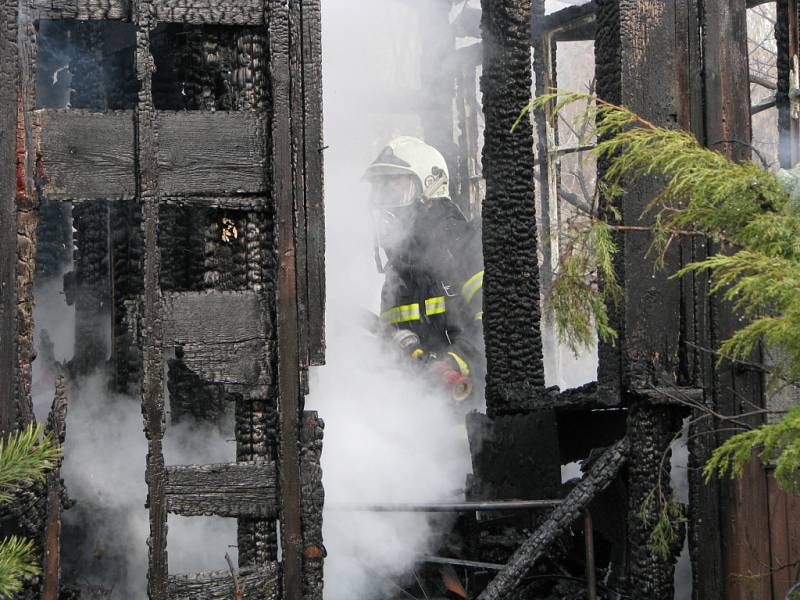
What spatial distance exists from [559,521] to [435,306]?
13.8 ft

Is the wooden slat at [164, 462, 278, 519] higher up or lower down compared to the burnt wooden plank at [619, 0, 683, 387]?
lower down

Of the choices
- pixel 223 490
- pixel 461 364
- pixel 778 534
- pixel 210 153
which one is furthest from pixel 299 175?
pixel 461 364

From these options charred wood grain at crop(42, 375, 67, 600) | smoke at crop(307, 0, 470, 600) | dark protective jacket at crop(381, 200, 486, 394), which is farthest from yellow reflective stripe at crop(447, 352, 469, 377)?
charred wood grain at crop(42, 375, 67, 600)

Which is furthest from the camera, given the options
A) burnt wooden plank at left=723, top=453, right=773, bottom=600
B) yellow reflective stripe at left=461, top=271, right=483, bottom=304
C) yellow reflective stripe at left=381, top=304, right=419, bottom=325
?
yellow reflective stripe at left=381, top=304, right=419, bottom=325

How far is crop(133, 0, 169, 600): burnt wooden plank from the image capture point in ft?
15.5

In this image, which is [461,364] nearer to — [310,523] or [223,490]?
[310,523]

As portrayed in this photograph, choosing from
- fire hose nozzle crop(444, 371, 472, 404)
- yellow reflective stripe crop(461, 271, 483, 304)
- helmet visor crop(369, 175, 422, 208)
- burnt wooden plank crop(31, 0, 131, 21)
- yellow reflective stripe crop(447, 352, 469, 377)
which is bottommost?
fire hose nozzle crop(444, 371, 472, 404)

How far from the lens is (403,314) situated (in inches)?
379

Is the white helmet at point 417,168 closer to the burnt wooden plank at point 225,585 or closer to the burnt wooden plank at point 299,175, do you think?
the burnt wooden plank at point 299,175

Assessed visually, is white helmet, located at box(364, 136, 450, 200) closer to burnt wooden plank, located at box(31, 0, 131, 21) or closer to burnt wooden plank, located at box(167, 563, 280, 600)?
burnt wooden plank, located at box(31, 0, 131, 21)

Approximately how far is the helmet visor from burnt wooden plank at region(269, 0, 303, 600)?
17.5ft

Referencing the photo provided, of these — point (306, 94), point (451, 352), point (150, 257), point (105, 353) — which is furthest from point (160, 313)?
point (451, 352)

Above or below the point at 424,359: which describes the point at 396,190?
above

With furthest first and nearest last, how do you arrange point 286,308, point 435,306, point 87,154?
point 435,306 < point 286,308 < point 87,154
